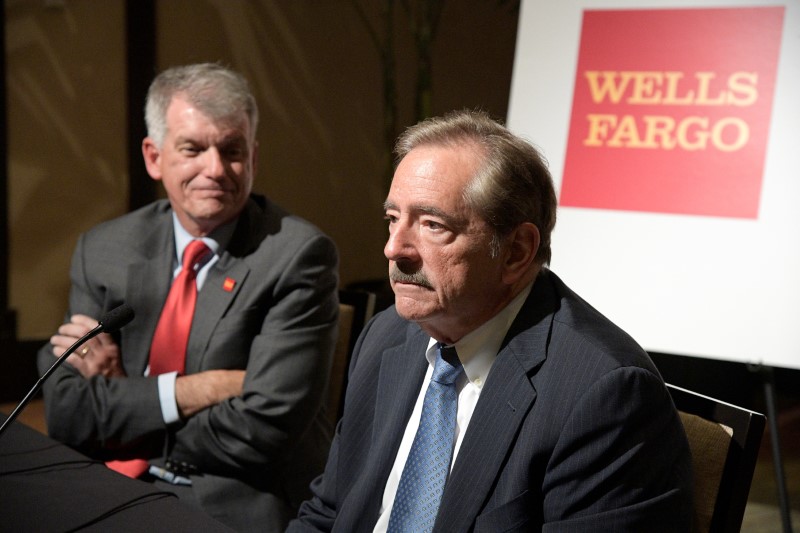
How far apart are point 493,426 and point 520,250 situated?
12.6 inches

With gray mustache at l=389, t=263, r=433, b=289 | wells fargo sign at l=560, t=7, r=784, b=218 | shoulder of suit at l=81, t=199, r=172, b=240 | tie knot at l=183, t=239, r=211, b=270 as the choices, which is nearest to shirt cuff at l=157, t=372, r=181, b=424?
tie knot at l=183, t=239, r=211, b=270

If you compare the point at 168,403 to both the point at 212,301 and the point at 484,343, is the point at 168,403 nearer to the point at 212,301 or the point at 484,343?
the point at 212,301

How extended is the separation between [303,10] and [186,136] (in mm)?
3314

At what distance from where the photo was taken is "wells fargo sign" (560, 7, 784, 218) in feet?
8.32

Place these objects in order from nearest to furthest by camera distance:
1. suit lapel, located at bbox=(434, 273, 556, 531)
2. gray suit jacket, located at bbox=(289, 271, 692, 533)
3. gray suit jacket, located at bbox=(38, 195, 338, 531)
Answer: gray suit jacket, located at bbox=(289, 271, 692, 533)
suit lapel, located at bbox=(434, 273, 556, 531)
gray suit jacket, located at bbox=(38, 195, 338, 531)

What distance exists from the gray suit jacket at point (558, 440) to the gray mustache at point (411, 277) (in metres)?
0.18

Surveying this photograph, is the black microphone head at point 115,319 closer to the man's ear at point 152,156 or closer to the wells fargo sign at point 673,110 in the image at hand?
the man's ear at point 152,156

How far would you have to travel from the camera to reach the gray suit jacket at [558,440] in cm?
122

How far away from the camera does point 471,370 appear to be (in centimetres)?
147

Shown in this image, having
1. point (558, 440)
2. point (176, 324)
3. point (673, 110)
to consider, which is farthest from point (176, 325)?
point (673, 110)

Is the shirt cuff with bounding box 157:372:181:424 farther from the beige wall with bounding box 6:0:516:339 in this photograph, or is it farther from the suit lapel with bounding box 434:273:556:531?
the beige wall with bounding box 6:0:516:339

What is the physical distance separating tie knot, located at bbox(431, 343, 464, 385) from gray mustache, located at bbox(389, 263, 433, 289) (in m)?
0.14

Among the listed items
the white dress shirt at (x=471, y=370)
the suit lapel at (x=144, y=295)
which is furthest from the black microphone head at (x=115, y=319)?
the suit lapel at (x=144, y=295)

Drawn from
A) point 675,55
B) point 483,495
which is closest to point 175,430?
point 483,495
